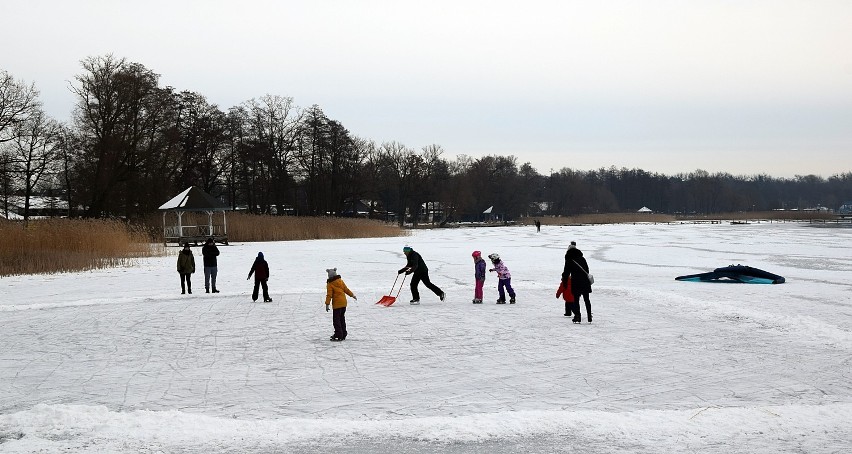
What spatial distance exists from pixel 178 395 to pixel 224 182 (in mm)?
58042

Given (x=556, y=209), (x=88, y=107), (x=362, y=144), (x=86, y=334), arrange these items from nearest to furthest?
1. (x=86, y=334)
2. (x=88, y=107)
3. (x=362, y=144)
4. (x=556, y=209)

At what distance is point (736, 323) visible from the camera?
1131 centimetres

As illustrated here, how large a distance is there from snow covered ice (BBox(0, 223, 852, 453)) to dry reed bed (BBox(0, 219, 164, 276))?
7.09 meters

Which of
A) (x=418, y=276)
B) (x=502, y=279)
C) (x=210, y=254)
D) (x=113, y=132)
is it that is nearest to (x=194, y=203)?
(x=113, y=132)

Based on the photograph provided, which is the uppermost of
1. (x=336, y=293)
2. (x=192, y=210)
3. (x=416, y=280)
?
(x=192, y=210)

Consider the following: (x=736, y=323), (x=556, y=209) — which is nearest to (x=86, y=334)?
(x=736, y=323)

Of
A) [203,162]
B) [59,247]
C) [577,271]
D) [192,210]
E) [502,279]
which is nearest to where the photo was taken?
[577,271]

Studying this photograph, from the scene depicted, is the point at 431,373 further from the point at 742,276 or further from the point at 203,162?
the point at 203,162

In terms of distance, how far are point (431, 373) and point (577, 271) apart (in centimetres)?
410

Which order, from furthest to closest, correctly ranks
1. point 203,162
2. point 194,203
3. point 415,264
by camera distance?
1. point 203,162
2. point 194,203
3. point 415,264

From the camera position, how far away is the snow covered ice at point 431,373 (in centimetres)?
593

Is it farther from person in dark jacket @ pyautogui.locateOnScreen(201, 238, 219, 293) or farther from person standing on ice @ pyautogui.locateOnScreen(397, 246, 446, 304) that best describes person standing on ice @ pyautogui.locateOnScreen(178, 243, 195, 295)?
person standing on ice @ pyautogui.locateOnScreen(397, 246, 446, 304)

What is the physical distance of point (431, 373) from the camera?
8117 mm

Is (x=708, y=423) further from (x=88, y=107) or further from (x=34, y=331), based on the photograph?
(x=88, y=107)
